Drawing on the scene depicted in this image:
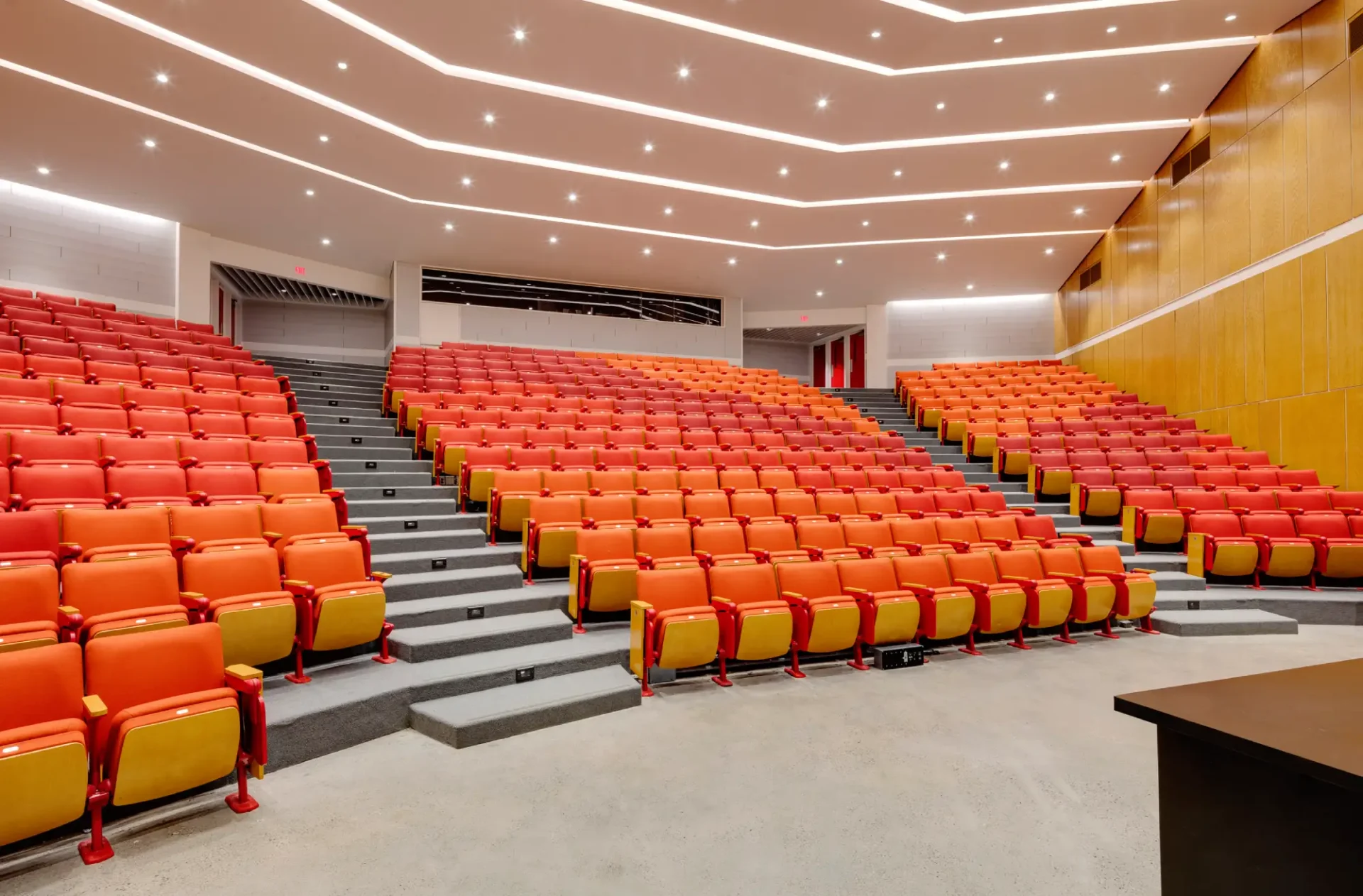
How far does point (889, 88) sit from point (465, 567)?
437cm

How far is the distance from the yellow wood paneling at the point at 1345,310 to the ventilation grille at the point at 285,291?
27.5 feet

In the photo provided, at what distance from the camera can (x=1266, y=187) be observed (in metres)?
4.98

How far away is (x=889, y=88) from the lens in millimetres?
5000

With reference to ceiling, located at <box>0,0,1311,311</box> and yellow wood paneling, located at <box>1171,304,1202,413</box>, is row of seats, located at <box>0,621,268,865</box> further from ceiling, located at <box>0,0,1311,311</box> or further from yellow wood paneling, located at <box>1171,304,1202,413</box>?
yellow wood paneling, located at <box>1171,304,1202,413</box>

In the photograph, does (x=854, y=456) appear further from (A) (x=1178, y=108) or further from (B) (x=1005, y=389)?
(A) (x=1178, y=108)

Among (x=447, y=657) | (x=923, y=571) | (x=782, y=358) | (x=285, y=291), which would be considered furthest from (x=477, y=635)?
(x=782, y=358)

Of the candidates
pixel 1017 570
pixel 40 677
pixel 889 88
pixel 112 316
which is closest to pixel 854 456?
pixel 1017 570

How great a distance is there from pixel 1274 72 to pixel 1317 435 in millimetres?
2528

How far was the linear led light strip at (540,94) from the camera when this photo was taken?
13.3 feet

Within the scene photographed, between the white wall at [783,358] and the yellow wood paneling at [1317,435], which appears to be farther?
the white wall at [783,358]

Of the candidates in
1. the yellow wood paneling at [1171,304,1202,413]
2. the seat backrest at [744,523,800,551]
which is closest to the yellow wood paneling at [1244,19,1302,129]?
the yellow wood paneling at [1171,304,1202,413]

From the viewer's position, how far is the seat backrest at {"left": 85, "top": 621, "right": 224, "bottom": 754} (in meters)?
1.49

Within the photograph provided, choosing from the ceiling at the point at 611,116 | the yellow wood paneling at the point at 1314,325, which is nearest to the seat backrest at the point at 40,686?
the ceiling at the point at 611,116

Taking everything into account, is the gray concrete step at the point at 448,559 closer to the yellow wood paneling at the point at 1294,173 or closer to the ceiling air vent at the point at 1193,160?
the yellow wood paneling at the point at 1294,173
